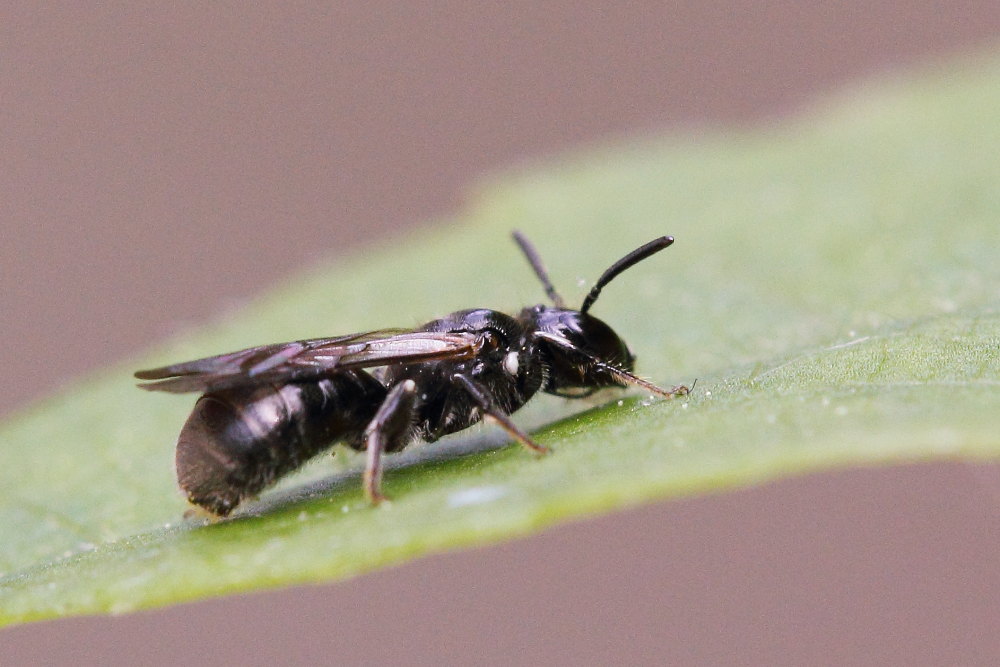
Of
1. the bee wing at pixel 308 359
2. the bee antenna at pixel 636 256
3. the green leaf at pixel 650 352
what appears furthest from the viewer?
the bee antenna at pixel 636 256

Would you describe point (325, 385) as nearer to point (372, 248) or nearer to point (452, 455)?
point (452, 455)

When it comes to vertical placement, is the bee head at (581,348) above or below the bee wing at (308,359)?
below

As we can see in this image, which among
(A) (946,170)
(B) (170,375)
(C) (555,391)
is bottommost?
(A) (946,170)

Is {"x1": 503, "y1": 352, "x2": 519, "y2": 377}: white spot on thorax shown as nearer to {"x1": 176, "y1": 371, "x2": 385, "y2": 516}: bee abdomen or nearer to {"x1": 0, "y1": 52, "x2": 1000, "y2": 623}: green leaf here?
{"x1": 0, "y1": 52, "x2": 1000, "y2": 623}: green leaf

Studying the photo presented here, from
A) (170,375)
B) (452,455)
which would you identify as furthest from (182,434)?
(452,455)

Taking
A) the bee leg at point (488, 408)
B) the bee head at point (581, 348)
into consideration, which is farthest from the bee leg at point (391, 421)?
→ the bee head at point (581, 348)

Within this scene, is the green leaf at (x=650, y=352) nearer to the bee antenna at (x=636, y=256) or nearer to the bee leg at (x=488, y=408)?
the bee leg at (x=488, y=408)
